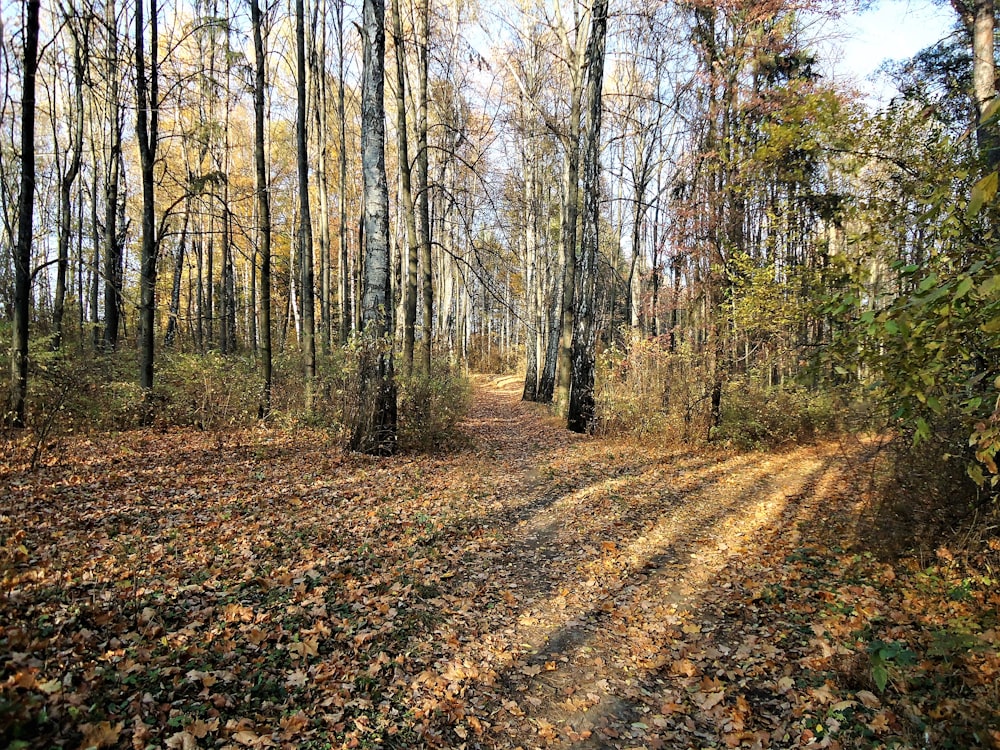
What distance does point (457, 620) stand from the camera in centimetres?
427

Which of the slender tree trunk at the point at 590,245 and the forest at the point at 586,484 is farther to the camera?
the slender tree trunk at the point at 590,245

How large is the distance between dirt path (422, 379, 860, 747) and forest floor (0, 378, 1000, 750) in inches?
1.0

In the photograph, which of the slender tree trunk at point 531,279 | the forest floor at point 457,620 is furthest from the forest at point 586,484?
the slender tree trunk at point 531,279

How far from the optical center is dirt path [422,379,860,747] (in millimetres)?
3342

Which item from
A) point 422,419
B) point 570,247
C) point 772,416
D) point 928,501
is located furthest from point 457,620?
point 570,247

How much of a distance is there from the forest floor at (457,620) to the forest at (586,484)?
28mm

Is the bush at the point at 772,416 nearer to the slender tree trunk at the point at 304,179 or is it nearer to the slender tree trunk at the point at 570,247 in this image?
the slender tree trunk at the point at 570,247

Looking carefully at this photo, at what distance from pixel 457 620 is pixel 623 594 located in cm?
164

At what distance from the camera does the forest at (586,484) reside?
3.11 metres

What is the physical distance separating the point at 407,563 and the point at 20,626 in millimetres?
2836

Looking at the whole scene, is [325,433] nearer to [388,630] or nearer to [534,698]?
[388,630]

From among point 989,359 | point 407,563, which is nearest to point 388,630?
point 407,563

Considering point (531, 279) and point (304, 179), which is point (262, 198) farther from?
point (531, 279)

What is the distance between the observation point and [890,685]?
3.27 metres
